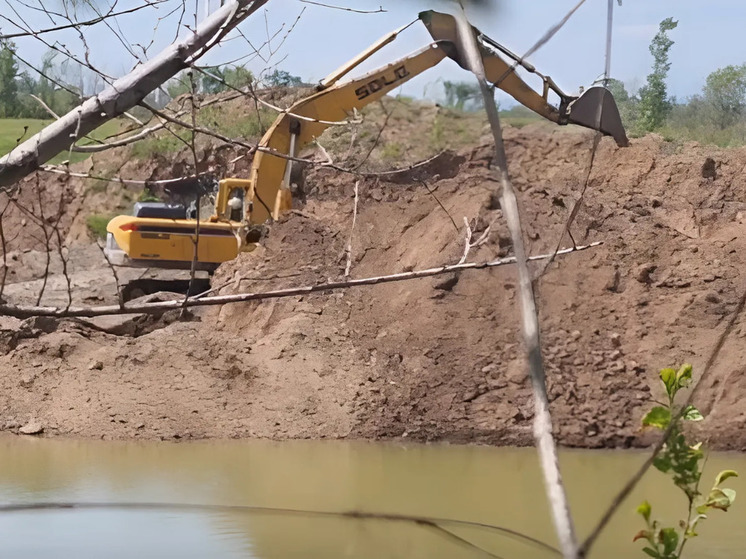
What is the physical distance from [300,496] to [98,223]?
1290cm

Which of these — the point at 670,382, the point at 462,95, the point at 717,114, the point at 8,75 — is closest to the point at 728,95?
the point at 717,114

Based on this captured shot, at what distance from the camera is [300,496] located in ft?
21.1

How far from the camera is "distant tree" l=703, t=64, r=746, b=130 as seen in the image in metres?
15.3

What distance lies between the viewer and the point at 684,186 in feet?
40.6

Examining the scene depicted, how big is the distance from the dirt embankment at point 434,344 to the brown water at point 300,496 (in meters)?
0.43

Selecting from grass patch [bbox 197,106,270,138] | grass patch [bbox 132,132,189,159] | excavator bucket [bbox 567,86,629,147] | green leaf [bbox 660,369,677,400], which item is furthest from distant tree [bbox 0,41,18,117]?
grass patch [bbox 132,132,189,159]

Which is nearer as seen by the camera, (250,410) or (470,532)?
(470,532)

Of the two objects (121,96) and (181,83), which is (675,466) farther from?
(181,83)

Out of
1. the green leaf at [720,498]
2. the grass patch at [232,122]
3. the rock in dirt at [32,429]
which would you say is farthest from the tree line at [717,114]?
the green leaf at [720,498]

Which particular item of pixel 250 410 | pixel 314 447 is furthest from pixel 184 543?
pixel 250 410

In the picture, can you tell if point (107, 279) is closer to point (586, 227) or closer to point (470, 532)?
point (586, 227)

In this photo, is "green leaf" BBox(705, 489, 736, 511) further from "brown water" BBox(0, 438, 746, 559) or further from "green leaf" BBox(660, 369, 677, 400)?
"brown water" BBox(0, 438, 746, 559)

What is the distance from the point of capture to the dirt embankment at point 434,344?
8820mm

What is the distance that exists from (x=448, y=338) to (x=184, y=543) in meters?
4.88
